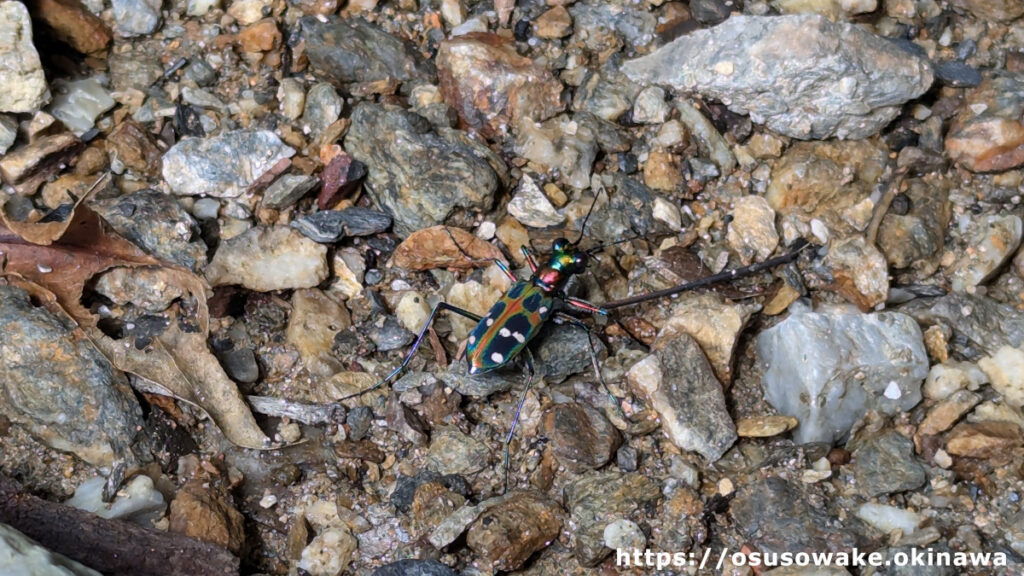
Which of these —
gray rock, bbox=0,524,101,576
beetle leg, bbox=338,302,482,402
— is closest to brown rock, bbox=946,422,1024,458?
beetle leg, bbox=338,302,482,402

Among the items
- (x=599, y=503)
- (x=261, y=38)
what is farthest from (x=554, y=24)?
(x=599, y=503)

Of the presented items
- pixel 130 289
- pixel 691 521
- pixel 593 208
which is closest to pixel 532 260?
pixel 593 208

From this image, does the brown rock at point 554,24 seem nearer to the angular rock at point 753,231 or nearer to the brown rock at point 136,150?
the angular rock at point 753,231

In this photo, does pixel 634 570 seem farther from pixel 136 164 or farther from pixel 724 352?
pixel 136 164

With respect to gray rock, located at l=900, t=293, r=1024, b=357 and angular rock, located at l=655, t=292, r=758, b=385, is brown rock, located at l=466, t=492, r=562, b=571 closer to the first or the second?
Result: angular rock, located at l=655, t=292, r=758, b=385

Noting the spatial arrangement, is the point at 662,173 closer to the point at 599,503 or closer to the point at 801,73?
the point at 801,73
